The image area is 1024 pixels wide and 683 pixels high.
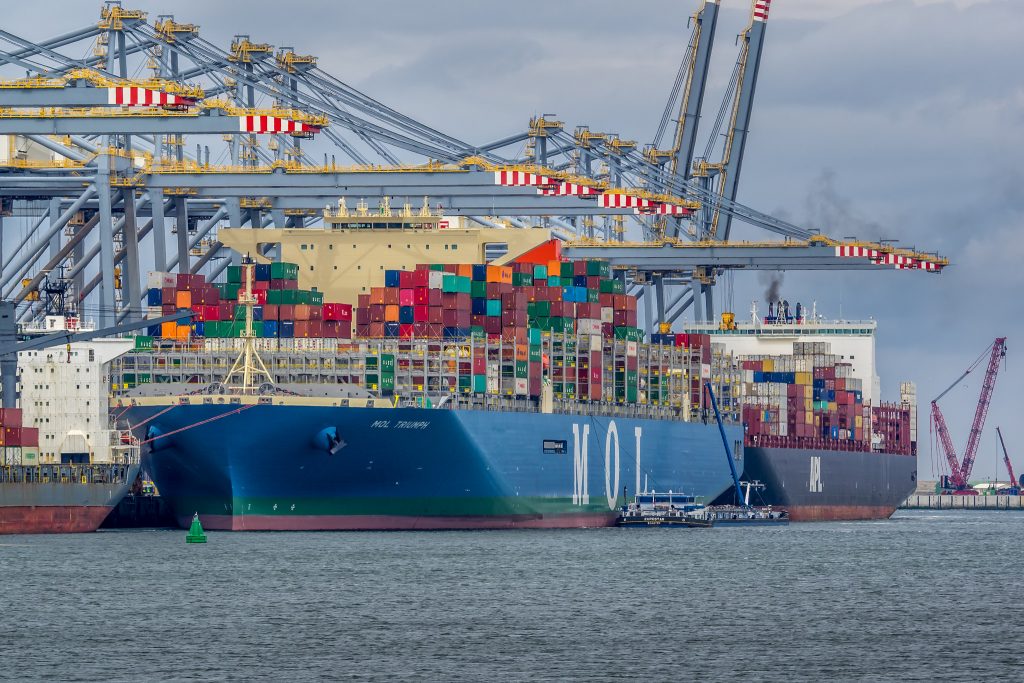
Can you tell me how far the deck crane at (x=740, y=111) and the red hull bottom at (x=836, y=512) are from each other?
1391cm

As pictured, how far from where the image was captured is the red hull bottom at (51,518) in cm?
6594

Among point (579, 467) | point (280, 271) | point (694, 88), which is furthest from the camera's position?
point (694, 88)

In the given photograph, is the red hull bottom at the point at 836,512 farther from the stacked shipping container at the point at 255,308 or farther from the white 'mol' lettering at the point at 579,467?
the stacked shipping container at the point at 255,308

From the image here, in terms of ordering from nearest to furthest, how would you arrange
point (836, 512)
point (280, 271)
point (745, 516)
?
point (280, 271), point (745, 516), point (836, 512)

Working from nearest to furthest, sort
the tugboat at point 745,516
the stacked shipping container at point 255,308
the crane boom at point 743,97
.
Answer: the stacked shipping container at point 255,308, the tugboat at point 745,516, the crane boom at point 743,97

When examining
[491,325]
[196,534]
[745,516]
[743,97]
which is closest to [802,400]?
[745,516]

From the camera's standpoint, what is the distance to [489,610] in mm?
46375

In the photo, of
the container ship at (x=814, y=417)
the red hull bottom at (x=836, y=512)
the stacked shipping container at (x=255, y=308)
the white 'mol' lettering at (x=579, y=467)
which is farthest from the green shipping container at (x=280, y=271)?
the red hull bottom at (x=836, y=512)

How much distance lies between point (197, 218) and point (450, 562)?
39.6 metres

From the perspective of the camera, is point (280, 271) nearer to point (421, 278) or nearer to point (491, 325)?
point (421, 278)

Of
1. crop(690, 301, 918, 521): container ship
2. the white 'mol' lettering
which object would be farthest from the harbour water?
crop(690, 301, 918, 521): container ship

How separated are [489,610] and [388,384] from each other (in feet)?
73.5

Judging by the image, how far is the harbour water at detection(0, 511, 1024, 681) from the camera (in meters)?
38.0

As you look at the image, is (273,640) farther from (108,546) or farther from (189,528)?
(189,528)
